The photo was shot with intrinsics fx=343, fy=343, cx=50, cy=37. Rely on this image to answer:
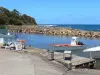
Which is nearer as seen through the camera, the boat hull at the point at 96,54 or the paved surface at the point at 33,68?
the paved surface at the point at 33,68

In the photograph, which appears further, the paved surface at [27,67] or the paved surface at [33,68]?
the paved surface at [33,68]

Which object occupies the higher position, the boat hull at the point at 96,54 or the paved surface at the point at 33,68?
the boat hull at the point at 96,54

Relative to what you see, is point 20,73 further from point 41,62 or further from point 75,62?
point 75,62

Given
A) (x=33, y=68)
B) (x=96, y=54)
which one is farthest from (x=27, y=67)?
(x=96, y=54)

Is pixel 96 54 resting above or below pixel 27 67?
above

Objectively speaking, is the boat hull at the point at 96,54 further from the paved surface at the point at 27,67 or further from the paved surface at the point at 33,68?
the paved surface at the point at 27,67

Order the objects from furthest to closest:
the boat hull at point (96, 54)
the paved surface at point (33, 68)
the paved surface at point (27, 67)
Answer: the boat hull at point (96, 54) < the paved surface at point (33, 68) < the paved surface at point (27, 67)

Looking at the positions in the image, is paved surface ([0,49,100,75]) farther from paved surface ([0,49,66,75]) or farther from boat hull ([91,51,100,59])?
boat hull ([91,51,100,59])

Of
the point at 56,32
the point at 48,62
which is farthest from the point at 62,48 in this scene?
the point at 56,32

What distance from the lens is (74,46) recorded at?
41.1 m

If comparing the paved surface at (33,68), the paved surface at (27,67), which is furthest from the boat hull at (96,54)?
the paved surface at (27,67)

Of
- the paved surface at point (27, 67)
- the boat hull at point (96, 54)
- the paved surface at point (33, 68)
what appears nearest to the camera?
the paved surface at point (27, 67)

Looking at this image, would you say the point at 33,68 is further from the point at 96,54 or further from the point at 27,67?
the point at 96,54

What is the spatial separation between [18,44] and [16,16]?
392 ft
